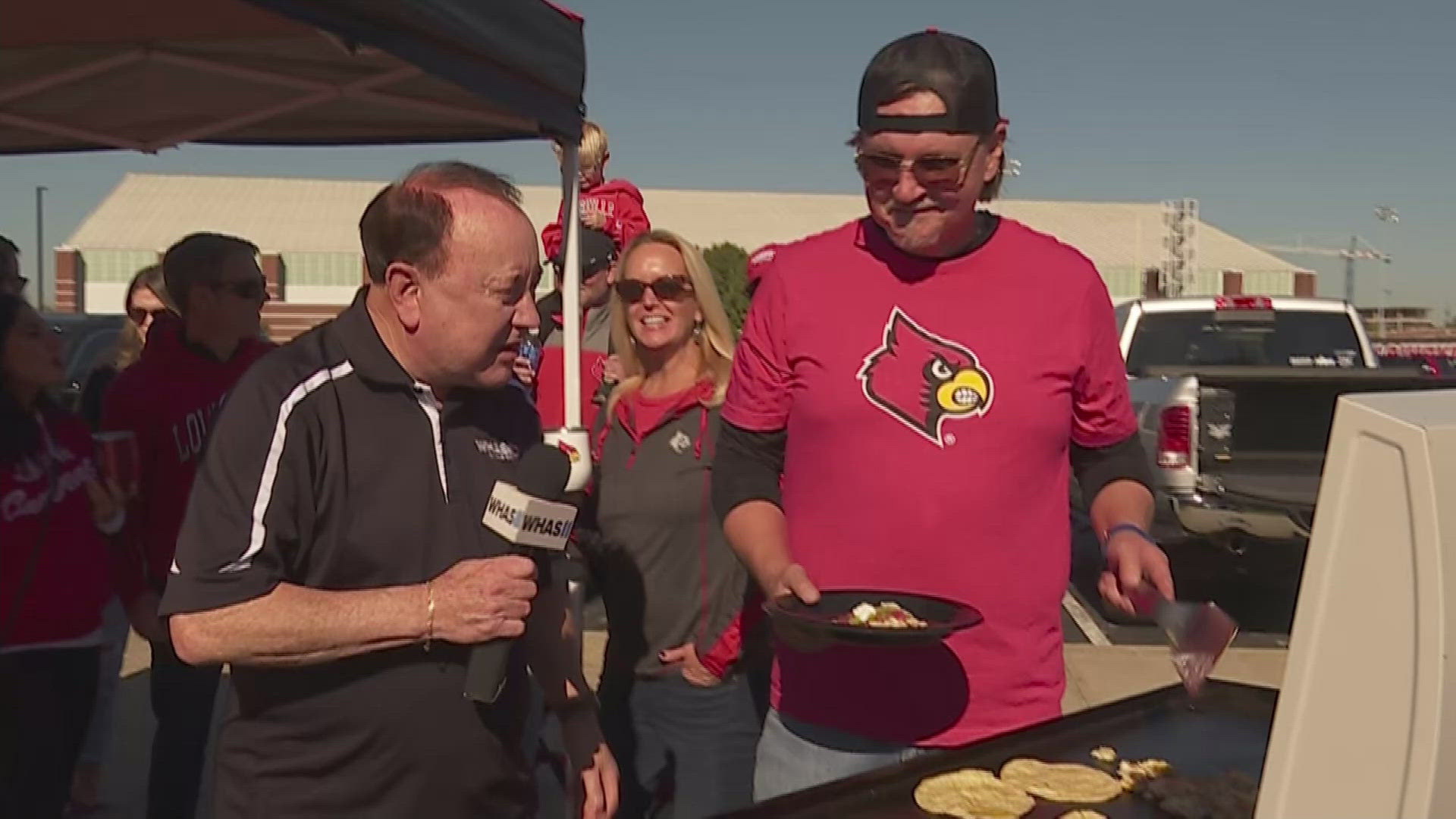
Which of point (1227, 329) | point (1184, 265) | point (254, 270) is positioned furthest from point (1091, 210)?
point (254, 270)

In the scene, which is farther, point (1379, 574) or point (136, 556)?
point (136, 556)

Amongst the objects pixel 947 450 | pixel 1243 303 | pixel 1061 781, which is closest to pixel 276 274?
pixel 1243 303

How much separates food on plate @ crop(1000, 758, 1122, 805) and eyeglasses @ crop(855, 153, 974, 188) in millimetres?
1021

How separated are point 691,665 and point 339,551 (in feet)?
5.07

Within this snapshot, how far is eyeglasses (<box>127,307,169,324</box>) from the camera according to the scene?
5465 mm

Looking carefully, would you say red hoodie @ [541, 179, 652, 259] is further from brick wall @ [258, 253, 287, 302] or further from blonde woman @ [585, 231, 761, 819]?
brick wall @ [258, 253, 287, 302]

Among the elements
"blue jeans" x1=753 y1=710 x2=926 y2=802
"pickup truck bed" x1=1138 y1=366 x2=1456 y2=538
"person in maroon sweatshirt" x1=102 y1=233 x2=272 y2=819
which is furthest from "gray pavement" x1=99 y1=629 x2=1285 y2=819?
"blue jeans" x1=753 y1=710 x2=926 y2=802

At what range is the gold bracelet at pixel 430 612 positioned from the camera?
211 centimetres

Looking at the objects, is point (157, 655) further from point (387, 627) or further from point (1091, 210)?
point (1091, 210)

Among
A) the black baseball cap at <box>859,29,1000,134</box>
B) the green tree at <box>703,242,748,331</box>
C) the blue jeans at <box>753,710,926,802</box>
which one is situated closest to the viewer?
the black baseball cap at <box>859,29,1000,134</box>

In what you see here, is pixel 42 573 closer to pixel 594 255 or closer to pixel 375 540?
pixel 375 540

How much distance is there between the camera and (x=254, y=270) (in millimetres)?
4559

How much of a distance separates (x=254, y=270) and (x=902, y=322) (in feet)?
9.89

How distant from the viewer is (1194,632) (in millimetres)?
1893
